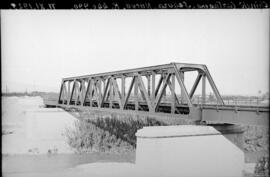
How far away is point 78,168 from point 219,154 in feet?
22.6

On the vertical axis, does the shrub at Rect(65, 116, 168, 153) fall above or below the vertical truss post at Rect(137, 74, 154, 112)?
below

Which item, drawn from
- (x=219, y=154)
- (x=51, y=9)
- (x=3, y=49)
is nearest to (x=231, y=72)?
(x=219, y=154)

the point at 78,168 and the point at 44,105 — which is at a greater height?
the point at 44,105

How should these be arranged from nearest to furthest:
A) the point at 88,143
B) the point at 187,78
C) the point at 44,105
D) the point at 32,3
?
1. the point at 32,3
2. the point at 187,78
3. the point at 88,143
4. the point at 44,105

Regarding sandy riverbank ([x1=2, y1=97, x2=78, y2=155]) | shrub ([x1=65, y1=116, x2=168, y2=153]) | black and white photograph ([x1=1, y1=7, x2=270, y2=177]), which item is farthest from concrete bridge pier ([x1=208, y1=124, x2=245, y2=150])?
sandy riverbank ([x1=2, y1=97, x2=78, y2=155])

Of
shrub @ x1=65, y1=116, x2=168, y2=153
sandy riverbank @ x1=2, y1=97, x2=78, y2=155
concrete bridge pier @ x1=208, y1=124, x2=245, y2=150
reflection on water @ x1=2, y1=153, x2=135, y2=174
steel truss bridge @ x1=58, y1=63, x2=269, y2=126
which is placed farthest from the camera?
shrub @ x1=65, y1=116, x2=168, y2=153

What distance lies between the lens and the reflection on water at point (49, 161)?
608 inches

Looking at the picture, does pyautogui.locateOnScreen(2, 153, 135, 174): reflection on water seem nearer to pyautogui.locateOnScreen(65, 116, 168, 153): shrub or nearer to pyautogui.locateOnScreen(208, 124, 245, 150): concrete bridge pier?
pyautogui.locateOnScreen(65, 116, 168, 153): shrub

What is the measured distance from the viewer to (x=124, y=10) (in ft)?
43.0

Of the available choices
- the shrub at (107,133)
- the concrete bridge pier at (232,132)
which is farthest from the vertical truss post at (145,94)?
the shrub at (107,133)

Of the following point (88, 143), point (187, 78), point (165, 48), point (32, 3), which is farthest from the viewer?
point (88, 143)

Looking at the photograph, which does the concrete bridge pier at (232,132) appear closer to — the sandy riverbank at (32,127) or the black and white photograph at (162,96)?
the black and white photograph at (162,96)

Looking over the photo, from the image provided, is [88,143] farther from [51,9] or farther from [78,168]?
[51,9]

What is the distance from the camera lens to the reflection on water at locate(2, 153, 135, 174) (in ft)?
50.7
